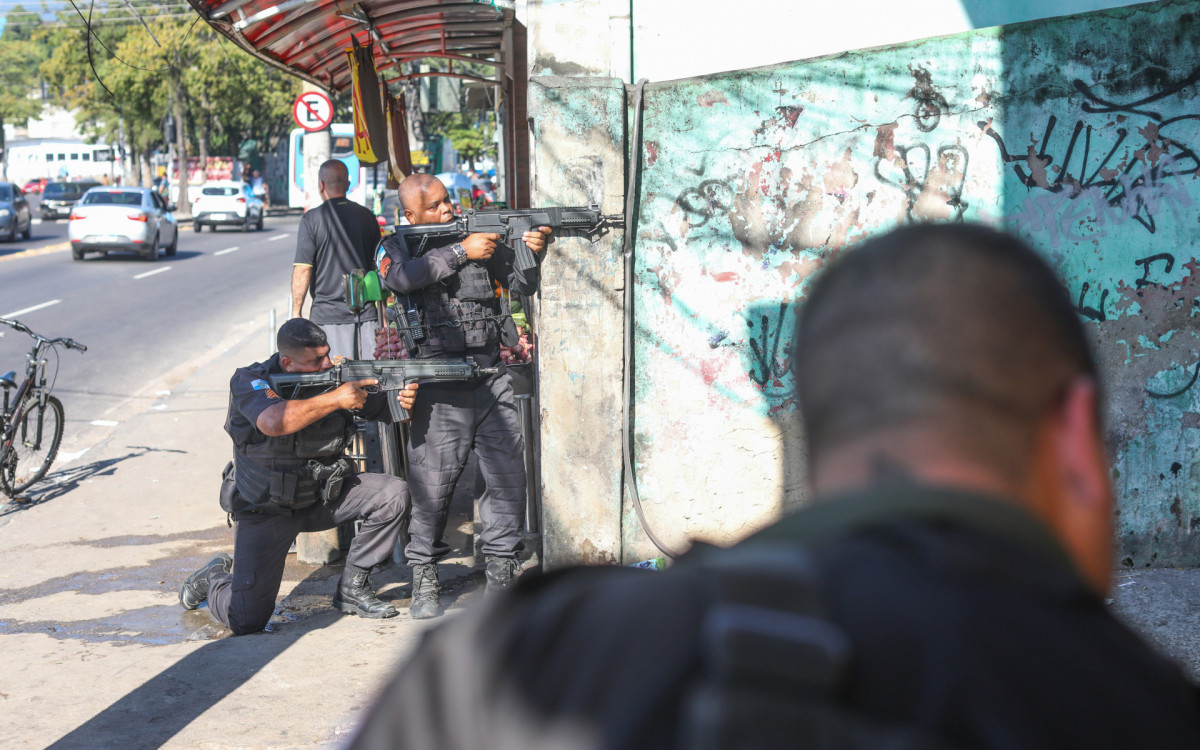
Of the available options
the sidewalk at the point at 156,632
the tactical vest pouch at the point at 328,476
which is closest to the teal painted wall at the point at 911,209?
the tactical vest pouch at the point at 328,476

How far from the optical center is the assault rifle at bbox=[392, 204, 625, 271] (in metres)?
4.69

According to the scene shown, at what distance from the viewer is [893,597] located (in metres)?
0.81

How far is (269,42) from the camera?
7.02 meters

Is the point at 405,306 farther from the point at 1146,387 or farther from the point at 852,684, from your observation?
the point at 852,684

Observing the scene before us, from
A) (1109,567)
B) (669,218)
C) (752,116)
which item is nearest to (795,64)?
(752,116)

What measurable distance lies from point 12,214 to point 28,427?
21.6m

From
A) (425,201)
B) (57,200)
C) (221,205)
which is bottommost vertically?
(425,201)

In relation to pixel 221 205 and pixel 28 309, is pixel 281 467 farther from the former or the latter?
pixel 221 205

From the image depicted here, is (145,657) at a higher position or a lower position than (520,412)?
lower

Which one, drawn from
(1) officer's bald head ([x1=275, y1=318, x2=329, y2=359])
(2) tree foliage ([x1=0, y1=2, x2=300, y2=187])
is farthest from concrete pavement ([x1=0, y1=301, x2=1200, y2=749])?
(2) tree foliage ([x1=0, y1=2, x2=300, y2=187])

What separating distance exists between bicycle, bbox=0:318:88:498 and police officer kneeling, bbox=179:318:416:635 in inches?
107

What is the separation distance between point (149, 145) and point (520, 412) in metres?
49.3

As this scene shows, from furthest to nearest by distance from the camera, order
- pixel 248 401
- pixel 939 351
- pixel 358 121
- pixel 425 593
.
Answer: pixel 358 121 < pixel 425 593 < pixel 248 401 < pixel 939 351

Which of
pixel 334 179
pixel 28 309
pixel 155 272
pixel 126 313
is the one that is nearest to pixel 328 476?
pixel 334 179
